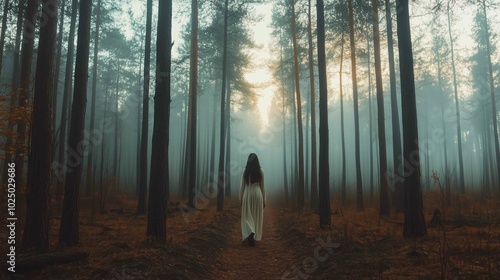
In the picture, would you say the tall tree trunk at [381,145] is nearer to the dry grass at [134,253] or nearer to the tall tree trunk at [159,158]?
the dry grass at [134,253]

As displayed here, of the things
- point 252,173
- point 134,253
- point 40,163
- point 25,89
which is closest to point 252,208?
point 252,173

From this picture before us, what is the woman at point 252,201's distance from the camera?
8430 millimetres

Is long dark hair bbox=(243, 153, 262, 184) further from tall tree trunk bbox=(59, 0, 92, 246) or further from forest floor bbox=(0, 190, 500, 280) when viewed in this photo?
tall tree trunk bbox=(59, 0, 92, 246)

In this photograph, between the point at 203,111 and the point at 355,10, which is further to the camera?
the point at 203,111

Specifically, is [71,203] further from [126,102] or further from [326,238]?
Result: [126,102]

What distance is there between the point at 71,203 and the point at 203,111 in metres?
32.1

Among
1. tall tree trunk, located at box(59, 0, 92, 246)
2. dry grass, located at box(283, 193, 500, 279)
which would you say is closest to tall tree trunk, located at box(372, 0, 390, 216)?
dry grass, located at box(283, 193, 500, 279)

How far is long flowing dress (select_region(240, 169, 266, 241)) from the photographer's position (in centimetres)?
845

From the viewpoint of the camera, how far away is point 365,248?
235 inches

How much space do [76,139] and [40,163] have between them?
120 centimetres

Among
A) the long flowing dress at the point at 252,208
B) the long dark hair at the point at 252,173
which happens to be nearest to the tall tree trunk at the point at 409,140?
the long flowing dress at the point at 252,208

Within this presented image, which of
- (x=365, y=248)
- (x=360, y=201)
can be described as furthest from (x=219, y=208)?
(x=365, y=248)

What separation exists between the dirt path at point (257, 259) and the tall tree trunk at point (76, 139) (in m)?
3.21

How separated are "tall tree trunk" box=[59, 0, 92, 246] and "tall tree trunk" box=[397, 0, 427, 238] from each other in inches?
268
